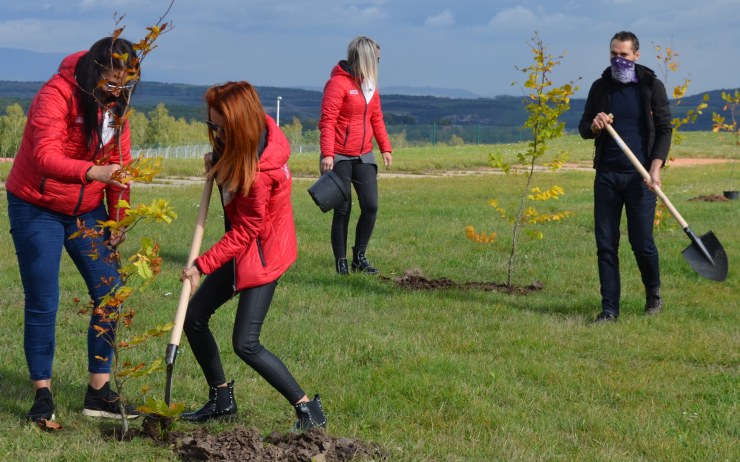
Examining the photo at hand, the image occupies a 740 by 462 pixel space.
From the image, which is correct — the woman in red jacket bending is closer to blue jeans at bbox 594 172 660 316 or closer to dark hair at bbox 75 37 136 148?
dark hair at bbox 75 37 136 148

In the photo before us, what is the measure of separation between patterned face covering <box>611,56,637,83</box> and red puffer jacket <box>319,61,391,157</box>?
2605mm

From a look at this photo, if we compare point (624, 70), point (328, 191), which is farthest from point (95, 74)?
point (624, 70)

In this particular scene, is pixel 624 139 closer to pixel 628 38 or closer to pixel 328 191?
pixel 628 38

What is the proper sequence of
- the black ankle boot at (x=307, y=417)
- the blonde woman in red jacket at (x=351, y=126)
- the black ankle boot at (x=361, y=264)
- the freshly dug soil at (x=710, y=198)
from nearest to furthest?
1. the black ankle boot at (x=307, y=417)
2. the blonde woman in red jacket at (x=351, y=126)
3. the black ankle boot at (x=361, y=264)
4. the freshly dug soil at (x=710, y=198)

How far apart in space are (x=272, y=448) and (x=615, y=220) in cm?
402

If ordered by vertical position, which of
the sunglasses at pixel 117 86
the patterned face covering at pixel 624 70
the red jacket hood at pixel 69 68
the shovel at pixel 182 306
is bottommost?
the shovel at pixel 182 306

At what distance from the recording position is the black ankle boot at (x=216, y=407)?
4910 millimetres

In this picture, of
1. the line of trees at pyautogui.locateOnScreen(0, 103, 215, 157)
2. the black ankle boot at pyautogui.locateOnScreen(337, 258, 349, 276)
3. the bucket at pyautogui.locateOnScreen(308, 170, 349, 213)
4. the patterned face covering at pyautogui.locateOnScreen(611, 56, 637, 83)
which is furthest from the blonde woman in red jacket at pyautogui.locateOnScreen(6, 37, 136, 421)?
the line of trees at pyautogui.locateOnScreen(0, 103, 215, 157)

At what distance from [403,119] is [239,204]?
14805cm

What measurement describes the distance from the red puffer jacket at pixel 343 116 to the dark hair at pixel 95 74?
171 inches

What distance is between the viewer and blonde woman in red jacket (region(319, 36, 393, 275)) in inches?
348

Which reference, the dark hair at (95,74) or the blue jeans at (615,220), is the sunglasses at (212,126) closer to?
the dark hair at (95,74)

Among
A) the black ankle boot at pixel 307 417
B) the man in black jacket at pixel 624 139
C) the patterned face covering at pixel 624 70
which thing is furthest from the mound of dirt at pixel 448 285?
the black ankle boot at pixel 307 417

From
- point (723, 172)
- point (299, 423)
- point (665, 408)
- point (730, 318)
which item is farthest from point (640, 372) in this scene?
point (723, 172)
